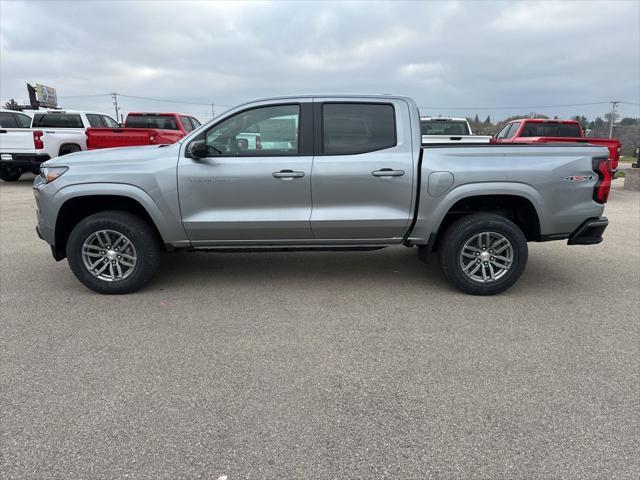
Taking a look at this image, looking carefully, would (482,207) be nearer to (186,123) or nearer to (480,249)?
(480,249)

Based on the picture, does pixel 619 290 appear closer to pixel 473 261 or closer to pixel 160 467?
pixel 473 261

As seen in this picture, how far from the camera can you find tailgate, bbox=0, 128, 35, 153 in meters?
12.7

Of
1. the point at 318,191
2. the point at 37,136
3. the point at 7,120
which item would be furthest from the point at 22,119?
the point at 318,191

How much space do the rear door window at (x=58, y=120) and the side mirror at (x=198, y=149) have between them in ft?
37.7

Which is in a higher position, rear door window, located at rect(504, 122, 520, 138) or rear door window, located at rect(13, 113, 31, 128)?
rear door window, located at rect(13, 113, 31, 128)

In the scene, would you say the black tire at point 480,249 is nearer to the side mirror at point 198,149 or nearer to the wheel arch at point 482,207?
the wheel arch at point 482,207

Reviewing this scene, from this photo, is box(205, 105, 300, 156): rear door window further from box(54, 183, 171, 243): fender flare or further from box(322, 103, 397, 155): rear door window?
box(54, 183, 171, 243): fender flare

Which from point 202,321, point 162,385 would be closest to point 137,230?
point 202,321

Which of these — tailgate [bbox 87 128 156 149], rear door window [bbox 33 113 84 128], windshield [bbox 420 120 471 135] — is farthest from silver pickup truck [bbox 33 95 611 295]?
rear door window [bbox 33 113 84 128]

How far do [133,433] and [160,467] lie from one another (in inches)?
13.5

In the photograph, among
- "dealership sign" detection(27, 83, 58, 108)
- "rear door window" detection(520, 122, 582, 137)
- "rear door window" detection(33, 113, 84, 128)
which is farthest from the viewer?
"dealership sign" detection(27, 83, 58, 108)

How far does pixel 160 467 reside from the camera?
2322 millimetres

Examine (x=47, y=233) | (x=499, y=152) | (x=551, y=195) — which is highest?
(x=499, y=152)

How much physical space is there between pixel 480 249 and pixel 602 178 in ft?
4.30
